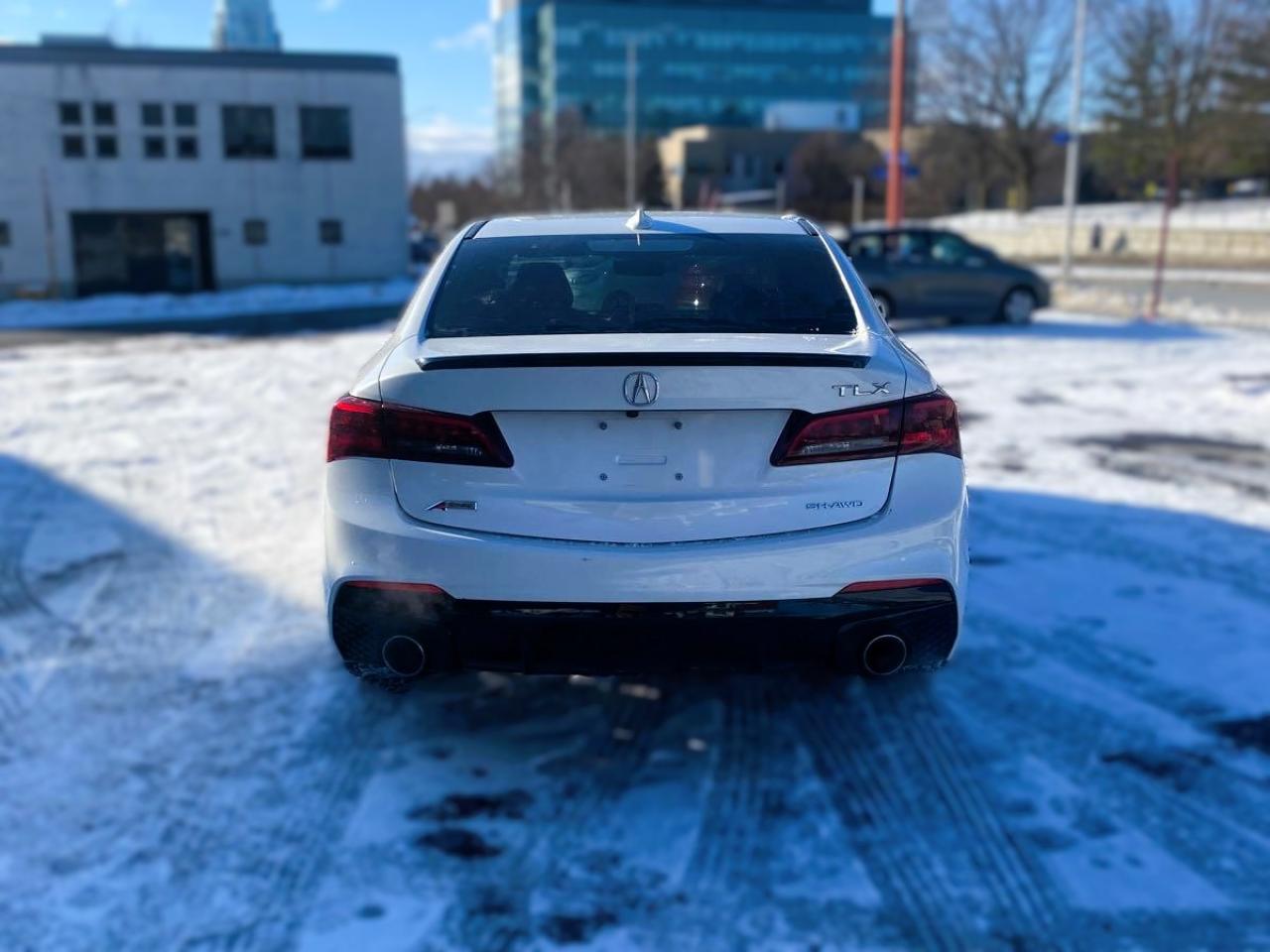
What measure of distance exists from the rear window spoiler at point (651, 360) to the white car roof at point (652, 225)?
1.34 meters

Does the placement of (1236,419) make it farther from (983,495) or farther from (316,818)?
(316,818)

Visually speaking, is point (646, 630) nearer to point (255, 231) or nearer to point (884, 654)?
point (884, 654)

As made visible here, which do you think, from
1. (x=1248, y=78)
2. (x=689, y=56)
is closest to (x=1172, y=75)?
(x=1248, y=78)

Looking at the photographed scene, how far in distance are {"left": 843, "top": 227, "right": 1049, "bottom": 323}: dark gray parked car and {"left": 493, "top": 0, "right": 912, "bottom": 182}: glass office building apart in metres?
91.5

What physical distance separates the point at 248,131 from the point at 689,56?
3165 inches

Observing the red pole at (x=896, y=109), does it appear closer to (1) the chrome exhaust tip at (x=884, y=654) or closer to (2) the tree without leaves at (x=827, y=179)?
(1) the chrome exhaust tip at (x=884, y=654)

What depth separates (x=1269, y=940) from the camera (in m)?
3.01

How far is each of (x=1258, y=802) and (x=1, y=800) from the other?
3971 millimetres

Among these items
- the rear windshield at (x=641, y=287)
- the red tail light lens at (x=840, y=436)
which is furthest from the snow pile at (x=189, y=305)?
the red tail light lens at (x=840, y=436)

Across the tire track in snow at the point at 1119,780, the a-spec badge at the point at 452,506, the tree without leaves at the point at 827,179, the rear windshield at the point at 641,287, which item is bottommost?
the tire track in snow at the point at 1119,780

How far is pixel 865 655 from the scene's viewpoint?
340 cm

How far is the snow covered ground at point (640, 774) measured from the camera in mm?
3150

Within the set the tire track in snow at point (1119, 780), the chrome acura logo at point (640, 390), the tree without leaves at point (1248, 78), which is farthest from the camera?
the tree without leaves at point (1248, 78)

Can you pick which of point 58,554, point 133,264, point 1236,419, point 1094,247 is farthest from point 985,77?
point 58,554
